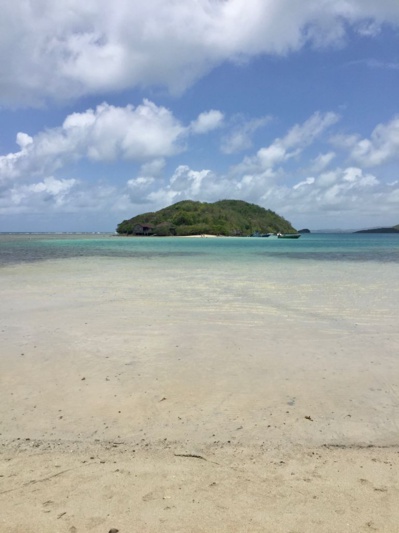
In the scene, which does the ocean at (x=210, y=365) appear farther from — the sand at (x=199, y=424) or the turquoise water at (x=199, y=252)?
the turquoise water at (x=199, y=252)

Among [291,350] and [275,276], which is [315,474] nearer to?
[291,350]

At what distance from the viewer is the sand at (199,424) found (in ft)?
11.2

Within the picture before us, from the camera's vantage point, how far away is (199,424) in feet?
16.3

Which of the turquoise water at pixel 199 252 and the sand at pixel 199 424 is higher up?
the turquoise water at pixel 199 252

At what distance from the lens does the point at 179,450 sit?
172 inches

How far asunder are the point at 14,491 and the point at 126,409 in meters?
A: 1.85

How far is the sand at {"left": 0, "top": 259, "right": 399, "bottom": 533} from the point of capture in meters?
3.41

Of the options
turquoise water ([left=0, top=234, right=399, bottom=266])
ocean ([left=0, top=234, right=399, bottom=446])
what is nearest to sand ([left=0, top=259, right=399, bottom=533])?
ocean ([left=0, top=234, right=399, bottom=446])

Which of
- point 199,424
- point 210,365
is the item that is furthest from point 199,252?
point 199,424

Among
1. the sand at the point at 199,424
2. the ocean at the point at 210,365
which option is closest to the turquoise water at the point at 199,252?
the ocean at the point at 210,365

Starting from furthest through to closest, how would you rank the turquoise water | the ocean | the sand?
1. the turquoise water
2. the ocean
3. the sand

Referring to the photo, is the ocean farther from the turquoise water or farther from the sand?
the turquoise water

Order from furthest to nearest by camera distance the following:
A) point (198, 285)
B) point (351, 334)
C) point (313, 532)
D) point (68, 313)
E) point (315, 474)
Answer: point (198, 285) < point (68, 313) < point (351, 334) < point (315, 474) < point (313, 532)

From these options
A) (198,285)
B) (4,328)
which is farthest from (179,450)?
(198,285)
